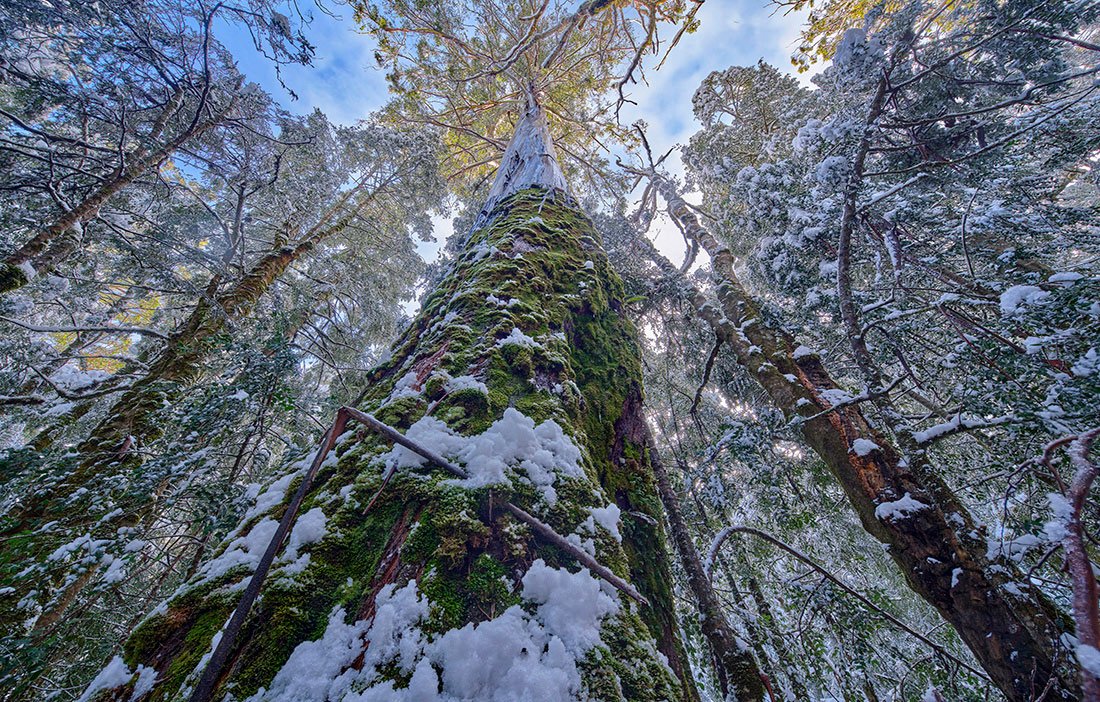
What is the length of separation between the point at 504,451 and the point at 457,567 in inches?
15.7

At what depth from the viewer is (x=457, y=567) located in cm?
104

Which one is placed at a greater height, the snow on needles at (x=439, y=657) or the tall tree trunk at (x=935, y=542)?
the tall tree trunk at (x=935, y=542)

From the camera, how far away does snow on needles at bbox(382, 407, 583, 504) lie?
4.20 ft

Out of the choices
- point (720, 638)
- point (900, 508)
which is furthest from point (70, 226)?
point (900, 508)

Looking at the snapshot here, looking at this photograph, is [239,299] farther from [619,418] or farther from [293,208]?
[619,418]

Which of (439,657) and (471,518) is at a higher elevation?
(471,518)

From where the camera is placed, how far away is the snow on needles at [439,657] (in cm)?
81

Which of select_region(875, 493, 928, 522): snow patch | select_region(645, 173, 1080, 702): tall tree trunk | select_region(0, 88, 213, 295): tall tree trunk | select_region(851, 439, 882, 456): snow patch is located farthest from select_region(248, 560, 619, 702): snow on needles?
select_region(0, 88, 213, 295): tall tree trunk

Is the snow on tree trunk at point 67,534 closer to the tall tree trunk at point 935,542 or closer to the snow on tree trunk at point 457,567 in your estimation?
the snow on tree trunk at point 457,567

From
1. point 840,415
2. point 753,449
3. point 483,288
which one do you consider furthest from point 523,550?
point 840,415

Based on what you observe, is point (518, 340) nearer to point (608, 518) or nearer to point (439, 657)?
point (608, 518)

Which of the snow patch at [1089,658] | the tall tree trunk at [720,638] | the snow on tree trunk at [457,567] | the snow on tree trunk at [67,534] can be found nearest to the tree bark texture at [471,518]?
the snow on tree trunk at [457,567]

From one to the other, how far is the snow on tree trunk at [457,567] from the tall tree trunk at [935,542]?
1974 mm

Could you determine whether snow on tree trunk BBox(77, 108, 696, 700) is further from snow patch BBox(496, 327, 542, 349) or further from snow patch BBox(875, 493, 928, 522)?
snow patch BBox(875, 493, 928, 522)
